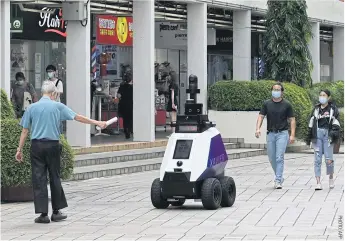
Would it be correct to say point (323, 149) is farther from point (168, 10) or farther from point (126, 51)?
point (126, 51)

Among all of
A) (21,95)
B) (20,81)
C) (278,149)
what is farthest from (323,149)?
(20,81)

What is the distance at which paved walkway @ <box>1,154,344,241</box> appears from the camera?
1130cm

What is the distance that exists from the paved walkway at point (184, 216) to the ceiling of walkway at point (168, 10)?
6.10m

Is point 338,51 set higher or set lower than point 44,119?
higher

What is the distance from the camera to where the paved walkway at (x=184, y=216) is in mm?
11297

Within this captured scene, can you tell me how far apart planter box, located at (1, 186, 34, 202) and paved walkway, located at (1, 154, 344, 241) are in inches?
7.1

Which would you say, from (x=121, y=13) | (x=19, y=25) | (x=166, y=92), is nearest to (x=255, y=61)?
(x=166, y=92)

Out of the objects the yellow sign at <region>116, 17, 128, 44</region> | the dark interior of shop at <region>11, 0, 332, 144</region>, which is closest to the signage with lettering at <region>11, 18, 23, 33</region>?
the dark interior of shop at <region>11, 0, 332, 144</region>

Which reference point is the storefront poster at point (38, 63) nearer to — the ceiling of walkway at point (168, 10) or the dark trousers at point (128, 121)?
the ceiling of walkway at point (168, 10)

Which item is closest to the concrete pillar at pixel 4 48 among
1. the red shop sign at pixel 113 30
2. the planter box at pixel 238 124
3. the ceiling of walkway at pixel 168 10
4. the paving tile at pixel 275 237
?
the ceiling of walkway at pixel 168 10

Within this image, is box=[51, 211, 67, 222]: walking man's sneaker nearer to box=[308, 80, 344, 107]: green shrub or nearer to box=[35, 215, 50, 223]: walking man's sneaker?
box=[35, 215, 50, 223]: walking man's sneaker

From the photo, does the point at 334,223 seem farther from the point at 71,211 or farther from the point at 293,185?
the point at 293,185

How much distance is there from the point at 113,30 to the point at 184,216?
15.9 m

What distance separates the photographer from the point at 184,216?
1306cm
